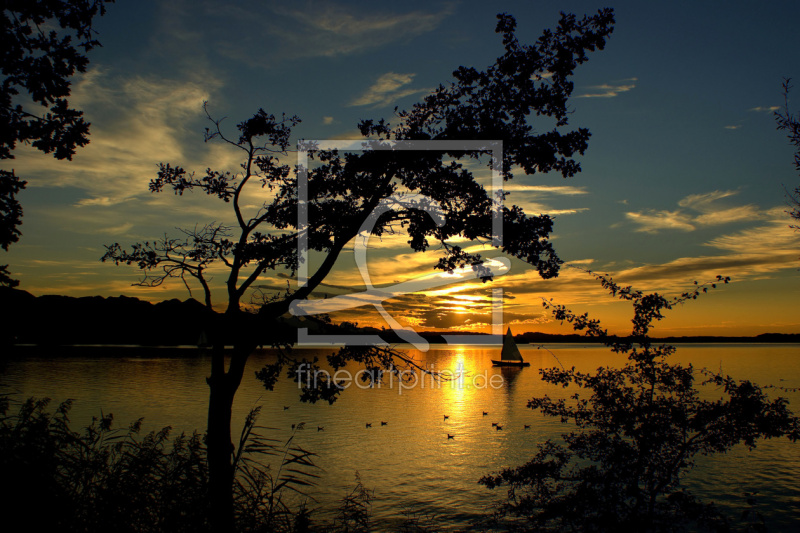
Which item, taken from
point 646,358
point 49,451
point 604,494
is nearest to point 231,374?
point 49,451

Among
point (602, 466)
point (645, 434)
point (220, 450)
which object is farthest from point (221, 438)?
point (645, 434)

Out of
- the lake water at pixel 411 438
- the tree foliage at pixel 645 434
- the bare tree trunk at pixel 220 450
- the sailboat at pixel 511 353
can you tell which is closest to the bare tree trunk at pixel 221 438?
the bare tree trunk at pixel 220 450

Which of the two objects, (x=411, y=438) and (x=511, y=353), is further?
(x=511, y=353)

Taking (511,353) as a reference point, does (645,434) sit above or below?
Answer: above

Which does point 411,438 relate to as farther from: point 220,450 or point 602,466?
point 602,466

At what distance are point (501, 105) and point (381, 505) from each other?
24.5 m

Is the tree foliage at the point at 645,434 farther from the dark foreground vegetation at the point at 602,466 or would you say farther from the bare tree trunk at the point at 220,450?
the bare tree trunk at the point at 220,450

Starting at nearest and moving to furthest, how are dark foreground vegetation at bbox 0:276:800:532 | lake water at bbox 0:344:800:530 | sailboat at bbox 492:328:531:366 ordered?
dark foreground vegetation at bbox 0:276:800:532, lake water at bbox 0:344:800:530, sailboat at bbox 492:328:531:366

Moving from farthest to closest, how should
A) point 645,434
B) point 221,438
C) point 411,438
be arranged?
point 411,438 < point 221,438 < point 645,434

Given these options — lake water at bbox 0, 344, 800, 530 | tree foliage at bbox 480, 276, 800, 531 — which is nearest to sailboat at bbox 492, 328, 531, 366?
lake water at bbox 0, 344, 800, 530

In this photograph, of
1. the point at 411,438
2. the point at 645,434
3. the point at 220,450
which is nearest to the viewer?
the point at 645,434

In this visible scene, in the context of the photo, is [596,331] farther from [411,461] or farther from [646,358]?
[411,461]

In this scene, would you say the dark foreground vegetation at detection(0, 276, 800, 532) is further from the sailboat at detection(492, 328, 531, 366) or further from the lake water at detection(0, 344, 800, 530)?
the sailboat at detection(492, 328, 531, 366)

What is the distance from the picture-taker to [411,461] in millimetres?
38750
